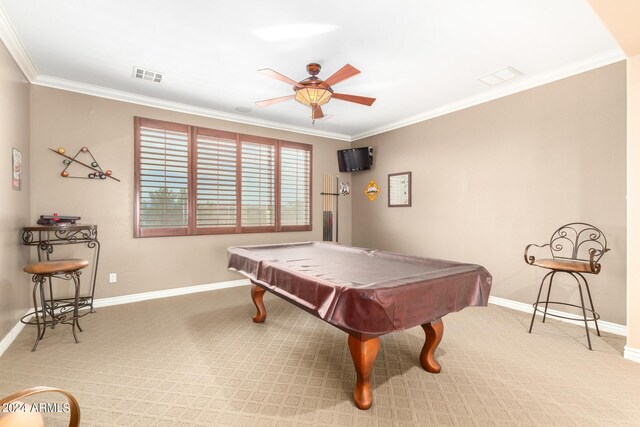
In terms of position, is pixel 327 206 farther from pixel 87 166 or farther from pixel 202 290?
pixel 87 166

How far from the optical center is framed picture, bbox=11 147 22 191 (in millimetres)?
2766

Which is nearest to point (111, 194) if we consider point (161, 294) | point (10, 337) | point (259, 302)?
point (161, 294)

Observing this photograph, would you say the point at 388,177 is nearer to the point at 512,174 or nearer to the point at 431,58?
the point at 512,174

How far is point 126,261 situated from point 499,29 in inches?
188

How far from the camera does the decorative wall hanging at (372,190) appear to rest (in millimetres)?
5504

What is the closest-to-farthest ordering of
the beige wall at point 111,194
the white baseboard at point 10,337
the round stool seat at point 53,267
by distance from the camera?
the white baseboard at point 10,337 → the round stool seat at point 53,267 → the beige wall at point 111,194

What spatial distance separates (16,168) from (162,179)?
1.46 m

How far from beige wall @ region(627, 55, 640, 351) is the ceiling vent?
1.00 metres

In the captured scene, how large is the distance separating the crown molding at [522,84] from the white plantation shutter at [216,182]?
9.26ft

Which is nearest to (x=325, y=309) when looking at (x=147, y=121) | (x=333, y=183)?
(x=147, y=121)

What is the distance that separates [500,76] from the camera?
11.0 ft

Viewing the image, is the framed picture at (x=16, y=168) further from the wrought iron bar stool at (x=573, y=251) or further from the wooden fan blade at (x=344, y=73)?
the wrought iron bar stool at (x=573, y=251)

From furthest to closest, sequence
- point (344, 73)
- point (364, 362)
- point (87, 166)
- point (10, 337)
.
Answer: point (87, 166), point (10, 337), point (344, 73), point (364, 362)

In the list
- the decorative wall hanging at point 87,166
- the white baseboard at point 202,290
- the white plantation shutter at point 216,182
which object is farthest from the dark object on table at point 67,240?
the white plantation shutter at point 216,182
